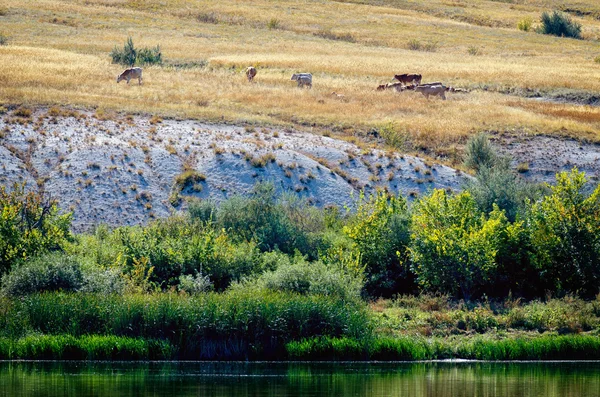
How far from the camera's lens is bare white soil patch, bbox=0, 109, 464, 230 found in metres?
43.0

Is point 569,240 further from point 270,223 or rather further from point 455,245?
point 270,223

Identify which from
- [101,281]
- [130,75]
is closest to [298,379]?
[101,281]

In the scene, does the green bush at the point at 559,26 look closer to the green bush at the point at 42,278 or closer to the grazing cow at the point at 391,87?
the grazing cow at the point at 391,87

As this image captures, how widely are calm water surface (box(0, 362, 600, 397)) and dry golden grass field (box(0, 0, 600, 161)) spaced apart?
24.8 metres

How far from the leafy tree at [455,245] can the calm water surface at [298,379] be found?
643 cm

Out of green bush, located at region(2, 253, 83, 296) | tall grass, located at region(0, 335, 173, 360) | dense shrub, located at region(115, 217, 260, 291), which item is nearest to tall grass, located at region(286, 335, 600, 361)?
tall grass, located at region(0, 335, 173, 360)

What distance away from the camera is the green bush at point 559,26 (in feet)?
357

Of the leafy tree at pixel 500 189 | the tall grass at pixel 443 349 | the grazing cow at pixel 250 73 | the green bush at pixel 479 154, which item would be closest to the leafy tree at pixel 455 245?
the leafy tree at pixel 500 189

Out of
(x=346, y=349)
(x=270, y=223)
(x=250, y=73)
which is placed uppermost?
(x=250, y=73)

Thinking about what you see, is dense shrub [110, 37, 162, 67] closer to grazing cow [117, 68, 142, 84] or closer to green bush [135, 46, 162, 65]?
green bush [135, 46, 162, 65]

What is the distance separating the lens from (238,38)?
91.3m

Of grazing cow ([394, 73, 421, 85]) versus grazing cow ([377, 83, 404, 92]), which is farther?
grazing cow ([394, 73, 421, 85])

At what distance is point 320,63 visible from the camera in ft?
248

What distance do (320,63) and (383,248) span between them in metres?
39.8
